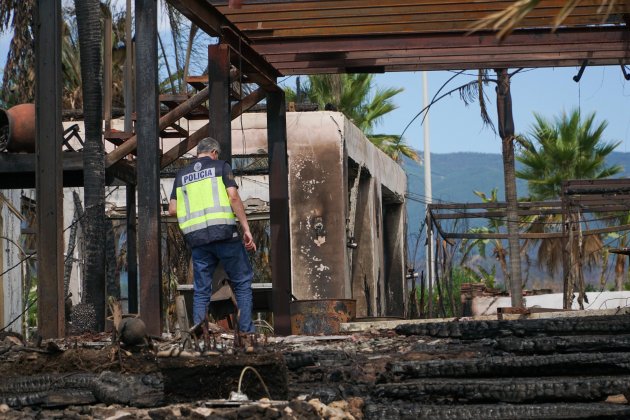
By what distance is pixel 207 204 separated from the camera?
39.3ft

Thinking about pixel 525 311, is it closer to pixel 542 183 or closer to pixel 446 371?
pixel 446 371

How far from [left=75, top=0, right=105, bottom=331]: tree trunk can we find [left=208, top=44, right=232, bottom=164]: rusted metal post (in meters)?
2.51

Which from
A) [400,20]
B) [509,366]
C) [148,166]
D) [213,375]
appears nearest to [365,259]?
[400,20]

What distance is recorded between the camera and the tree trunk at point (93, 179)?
53.1ft

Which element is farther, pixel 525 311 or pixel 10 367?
pixel 525 311

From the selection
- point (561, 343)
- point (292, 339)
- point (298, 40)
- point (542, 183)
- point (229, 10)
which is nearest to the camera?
point (561, 343)

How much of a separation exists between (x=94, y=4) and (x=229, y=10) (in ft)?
12.4

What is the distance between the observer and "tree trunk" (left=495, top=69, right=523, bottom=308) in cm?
2469

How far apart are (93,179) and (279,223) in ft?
8.29

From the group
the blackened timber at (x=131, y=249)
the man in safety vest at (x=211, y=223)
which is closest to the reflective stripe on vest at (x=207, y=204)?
the man in safety vest at (x=211, y=223)

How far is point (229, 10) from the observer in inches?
562

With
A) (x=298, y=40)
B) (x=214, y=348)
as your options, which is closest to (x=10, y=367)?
(x=214, y=348)

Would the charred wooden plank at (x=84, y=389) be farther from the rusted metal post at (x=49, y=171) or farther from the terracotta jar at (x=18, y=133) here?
the terracotta jar at (x=18, y=133)

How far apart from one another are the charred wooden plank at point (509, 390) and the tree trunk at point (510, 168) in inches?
631
